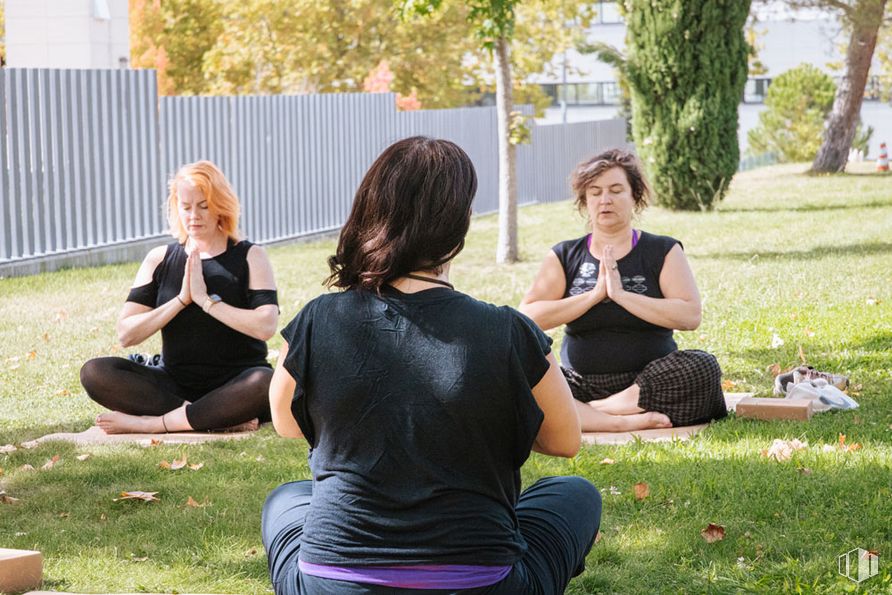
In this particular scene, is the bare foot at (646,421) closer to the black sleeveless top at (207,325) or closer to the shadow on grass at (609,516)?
the shadow on grass at (609,516)

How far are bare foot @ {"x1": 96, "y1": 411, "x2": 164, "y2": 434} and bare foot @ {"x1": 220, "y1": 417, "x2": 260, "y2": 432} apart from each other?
35 centimetres

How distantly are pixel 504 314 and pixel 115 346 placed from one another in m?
6.62

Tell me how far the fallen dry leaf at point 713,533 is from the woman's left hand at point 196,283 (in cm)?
284

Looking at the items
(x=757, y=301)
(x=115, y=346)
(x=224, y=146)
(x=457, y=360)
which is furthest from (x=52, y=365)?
(x=224, y=146)

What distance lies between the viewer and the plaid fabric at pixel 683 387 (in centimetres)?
606

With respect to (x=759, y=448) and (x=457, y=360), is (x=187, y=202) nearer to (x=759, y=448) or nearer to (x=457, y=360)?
(x=759, y=448)

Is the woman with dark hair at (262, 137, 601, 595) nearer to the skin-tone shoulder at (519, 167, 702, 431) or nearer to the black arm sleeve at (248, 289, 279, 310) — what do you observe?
the skin-tone shoulder at (519, 167, 702, 431)

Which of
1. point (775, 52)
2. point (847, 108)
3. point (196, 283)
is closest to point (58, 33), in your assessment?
point (847, 108)

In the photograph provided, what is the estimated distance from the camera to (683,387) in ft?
19.9

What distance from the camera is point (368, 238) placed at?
9.17 ft

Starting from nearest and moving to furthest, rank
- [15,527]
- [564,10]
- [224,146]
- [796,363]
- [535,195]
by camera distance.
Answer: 1. [15,527]
2. [796,363]
3. [224,146]
4. [535,195]
5. [564,10]

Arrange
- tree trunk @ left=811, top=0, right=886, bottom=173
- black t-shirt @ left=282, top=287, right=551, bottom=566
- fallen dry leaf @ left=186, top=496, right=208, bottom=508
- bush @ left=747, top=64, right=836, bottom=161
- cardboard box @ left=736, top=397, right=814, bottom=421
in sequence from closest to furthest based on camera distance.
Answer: black t-shirt @ left=282, top=287, right=551, bottom=566 < fallen dry leaf @ left=186, top=496, right=208, bottom=508 < cardboard box @ left=736, top=397, right=814, bottom=421 < tree trunk @ left=811, top=0, right=886, bottom=173 < bush @ left=747, top=64, right=836, bottom=161

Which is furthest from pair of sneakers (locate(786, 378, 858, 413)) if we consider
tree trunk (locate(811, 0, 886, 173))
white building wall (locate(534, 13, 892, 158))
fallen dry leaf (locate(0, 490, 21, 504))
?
white building wall (locate(534, 13, 892, 158))

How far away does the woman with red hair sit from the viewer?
6.14m
